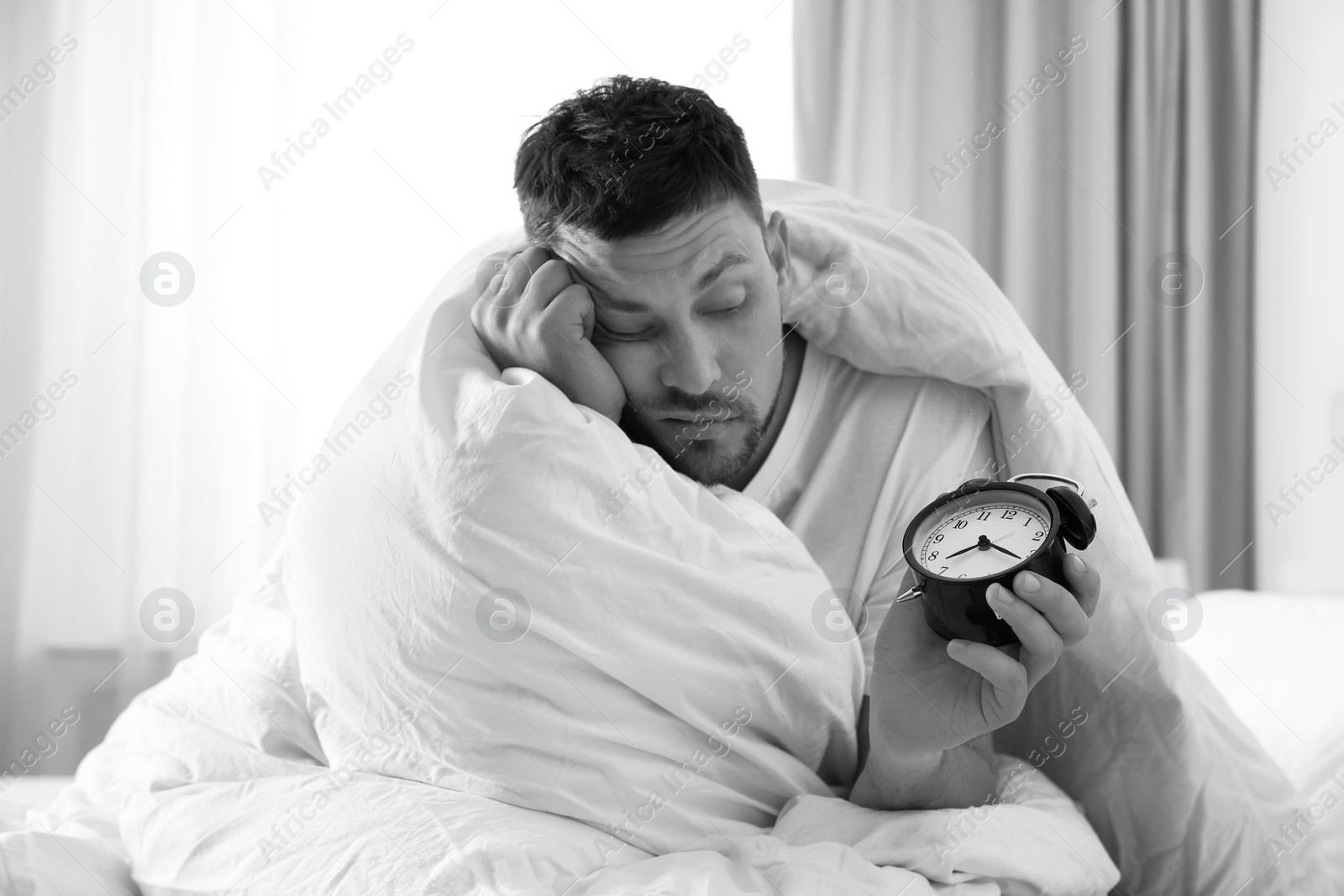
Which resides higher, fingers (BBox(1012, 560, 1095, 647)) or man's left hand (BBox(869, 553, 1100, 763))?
fingers (BBox(1012, 560, 1095, 647))

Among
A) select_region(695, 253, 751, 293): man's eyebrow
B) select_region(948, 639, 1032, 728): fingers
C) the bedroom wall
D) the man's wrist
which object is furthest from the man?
the bedroom wall

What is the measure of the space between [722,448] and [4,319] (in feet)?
7.32

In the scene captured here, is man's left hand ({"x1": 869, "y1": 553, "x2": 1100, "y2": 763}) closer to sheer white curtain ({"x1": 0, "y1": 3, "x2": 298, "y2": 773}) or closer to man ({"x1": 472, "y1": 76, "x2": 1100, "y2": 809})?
man ({"x1": 472, "y1": 76, "x2": 1100, "y2": 809})

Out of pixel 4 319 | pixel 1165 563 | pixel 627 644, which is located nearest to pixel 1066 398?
pixel 627 644

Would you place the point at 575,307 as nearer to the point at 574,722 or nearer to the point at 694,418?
the point at 694,418

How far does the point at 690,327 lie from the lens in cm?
105

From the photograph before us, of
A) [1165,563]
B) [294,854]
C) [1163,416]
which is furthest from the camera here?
[1163,416]

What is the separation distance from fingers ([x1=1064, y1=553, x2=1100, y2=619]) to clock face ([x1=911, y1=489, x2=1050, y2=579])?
30mm

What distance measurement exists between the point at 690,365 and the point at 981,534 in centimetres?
39

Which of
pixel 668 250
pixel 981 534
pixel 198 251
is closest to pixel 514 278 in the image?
pixel 668 250

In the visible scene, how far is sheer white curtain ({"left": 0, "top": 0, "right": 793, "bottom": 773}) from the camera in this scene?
8.13ft

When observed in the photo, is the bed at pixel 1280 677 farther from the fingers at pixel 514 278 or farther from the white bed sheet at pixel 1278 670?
the fingers at pixel 514 278

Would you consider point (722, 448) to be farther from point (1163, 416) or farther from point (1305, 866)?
point (1163, 416)

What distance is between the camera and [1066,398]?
1.13 meters
